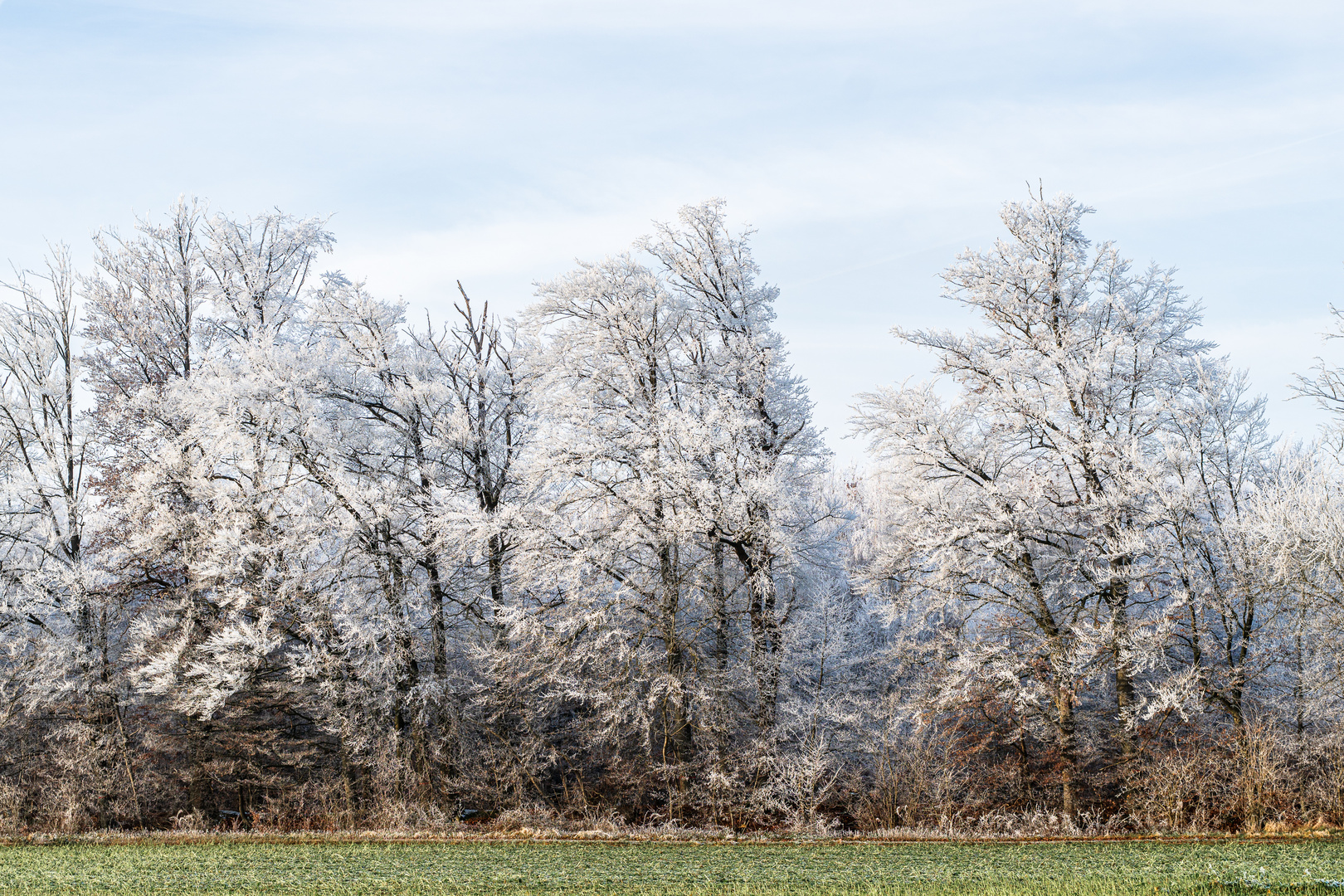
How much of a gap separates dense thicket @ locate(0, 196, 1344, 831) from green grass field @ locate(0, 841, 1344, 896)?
3036 millimetres

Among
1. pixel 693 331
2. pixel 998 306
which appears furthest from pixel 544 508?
pixel 998 306

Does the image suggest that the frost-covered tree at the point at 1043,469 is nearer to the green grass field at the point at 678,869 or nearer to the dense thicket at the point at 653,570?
the dense thicket at the point at 653,570

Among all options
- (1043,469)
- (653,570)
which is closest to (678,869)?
(653,570)

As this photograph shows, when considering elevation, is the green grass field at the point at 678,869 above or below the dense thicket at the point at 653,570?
below

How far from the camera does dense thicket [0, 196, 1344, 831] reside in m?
17.9

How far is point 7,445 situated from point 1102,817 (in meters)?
23.9

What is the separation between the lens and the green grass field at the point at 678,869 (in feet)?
34.1

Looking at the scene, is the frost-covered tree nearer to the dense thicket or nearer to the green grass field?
the dense thicket

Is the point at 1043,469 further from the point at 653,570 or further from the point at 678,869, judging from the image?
the point at 678,869

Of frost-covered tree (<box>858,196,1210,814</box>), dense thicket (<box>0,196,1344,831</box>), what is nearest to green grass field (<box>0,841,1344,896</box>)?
dense thicket (<box>0,196,1344,831</box>)

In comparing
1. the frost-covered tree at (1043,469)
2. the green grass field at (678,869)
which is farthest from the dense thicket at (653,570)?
the green grass field at (678,869)

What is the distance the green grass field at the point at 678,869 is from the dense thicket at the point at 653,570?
3036 mm

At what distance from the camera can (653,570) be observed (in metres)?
19.6

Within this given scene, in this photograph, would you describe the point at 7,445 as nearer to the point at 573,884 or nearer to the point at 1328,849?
the point at 573,884
